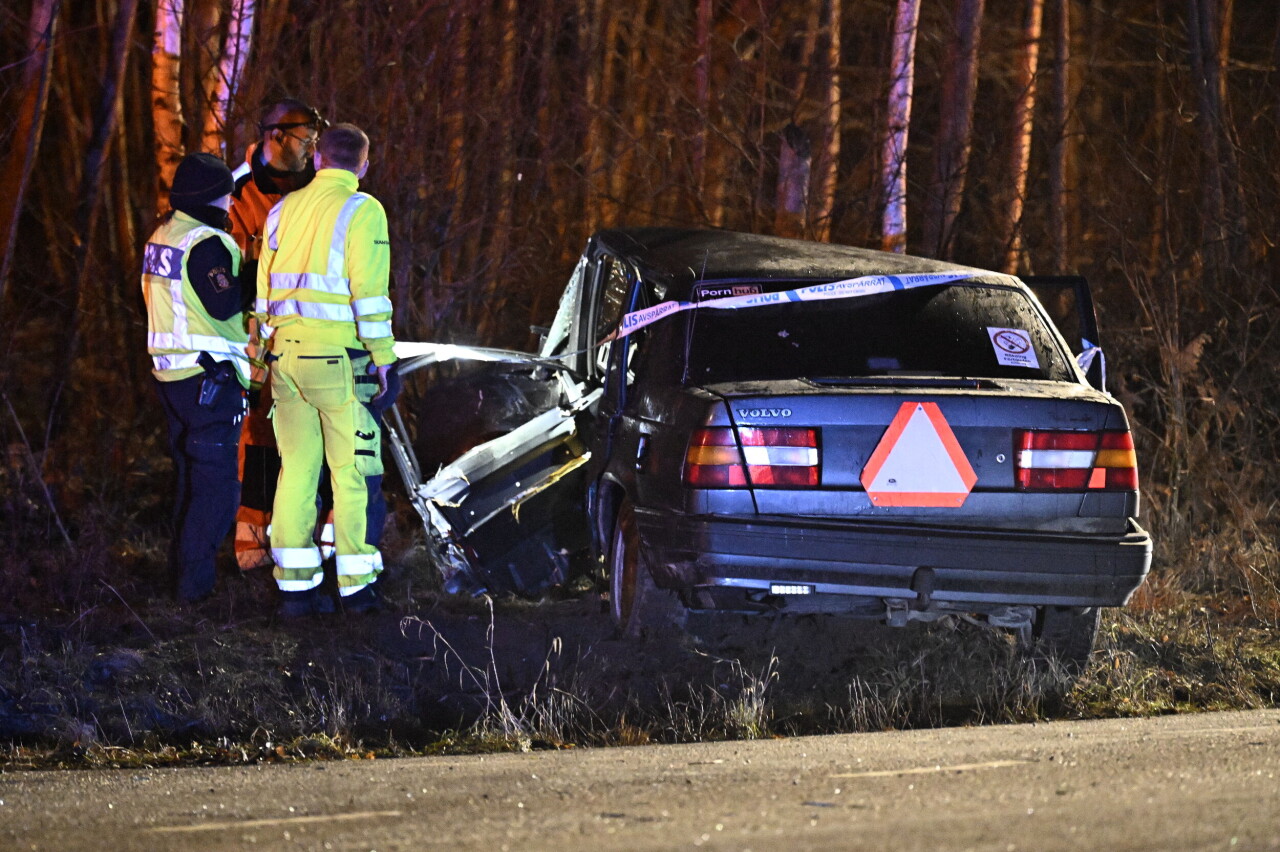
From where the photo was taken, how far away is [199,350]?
6.65m

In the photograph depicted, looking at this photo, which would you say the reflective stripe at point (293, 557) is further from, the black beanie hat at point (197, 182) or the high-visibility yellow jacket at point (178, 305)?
the black beanie hat at point (197, 182)

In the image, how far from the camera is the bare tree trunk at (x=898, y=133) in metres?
11.9

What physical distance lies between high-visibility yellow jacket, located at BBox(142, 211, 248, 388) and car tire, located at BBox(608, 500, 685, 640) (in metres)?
1.95

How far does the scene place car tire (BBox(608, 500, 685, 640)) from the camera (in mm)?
5816

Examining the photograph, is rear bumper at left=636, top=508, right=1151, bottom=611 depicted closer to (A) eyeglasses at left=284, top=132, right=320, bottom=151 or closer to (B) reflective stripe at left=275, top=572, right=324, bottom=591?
(B) reflective stripe at left=275, top=572, right=324, bottom=591

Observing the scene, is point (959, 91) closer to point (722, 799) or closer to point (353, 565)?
point (353, 565)

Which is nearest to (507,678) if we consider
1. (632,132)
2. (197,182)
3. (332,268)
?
(332,268)

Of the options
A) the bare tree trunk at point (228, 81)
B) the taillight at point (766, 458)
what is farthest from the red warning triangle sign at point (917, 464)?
the bare tree trunk at point (228, 81)

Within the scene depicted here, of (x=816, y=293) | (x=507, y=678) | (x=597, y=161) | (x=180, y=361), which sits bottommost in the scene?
(x=507, y=678)

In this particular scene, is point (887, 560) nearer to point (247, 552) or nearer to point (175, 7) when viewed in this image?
point (247, 552)

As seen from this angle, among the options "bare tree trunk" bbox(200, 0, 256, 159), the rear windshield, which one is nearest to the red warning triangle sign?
the rear windshield

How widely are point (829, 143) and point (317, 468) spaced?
700 cm

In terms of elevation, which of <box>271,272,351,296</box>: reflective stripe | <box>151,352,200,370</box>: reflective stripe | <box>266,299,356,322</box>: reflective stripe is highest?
<box>271,272,351,296</box>: reflective stripe

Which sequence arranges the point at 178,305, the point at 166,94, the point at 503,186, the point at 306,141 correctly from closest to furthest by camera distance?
the point at 178,305, the point at 306,141, the point at 166,94, the point at 503,186
